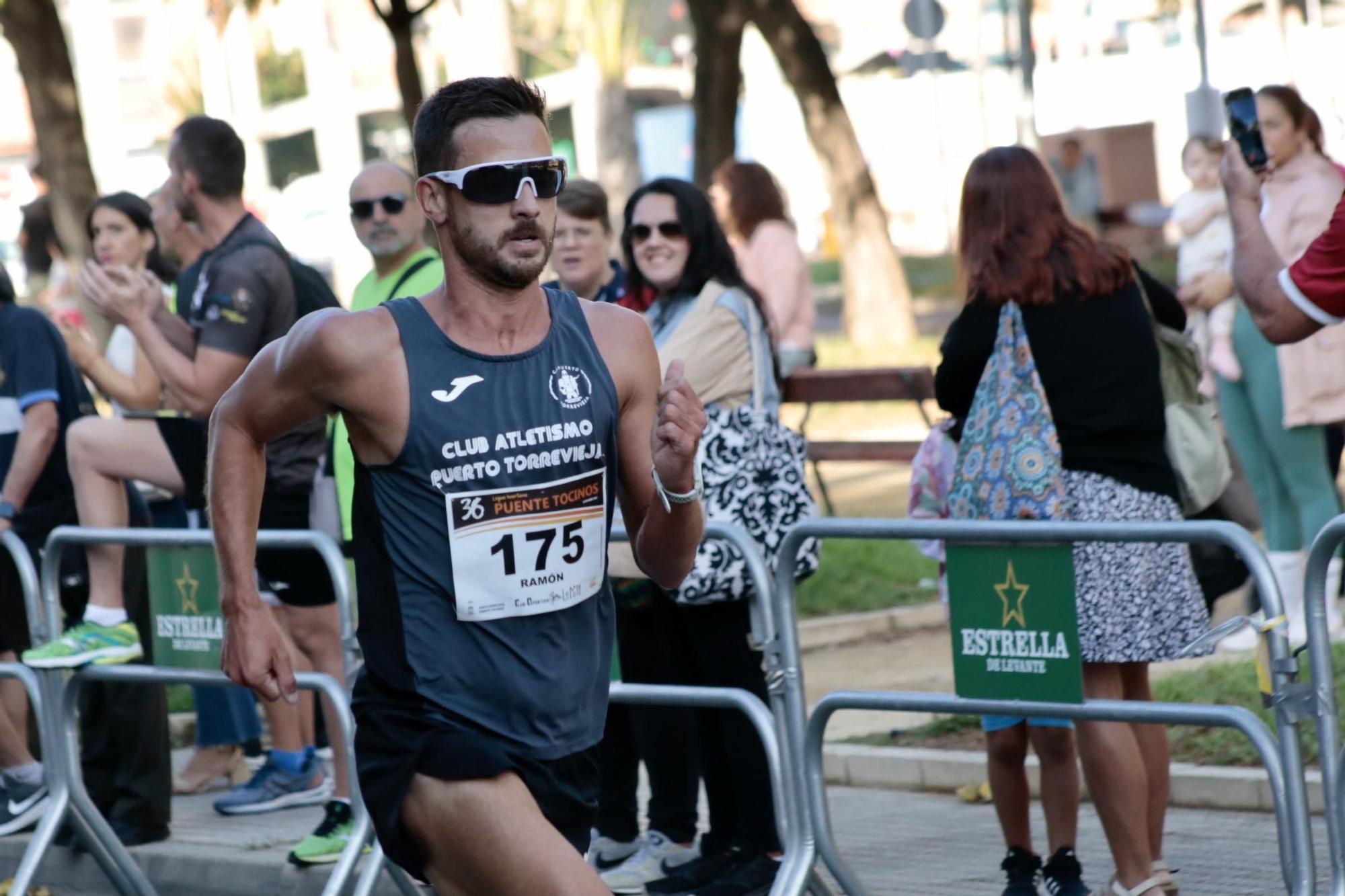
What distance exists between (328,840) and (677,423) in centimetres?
327

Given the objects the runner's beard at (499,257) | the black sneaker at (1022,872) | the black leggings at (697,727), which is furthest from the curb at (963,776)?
the runner's beard at (499,257)

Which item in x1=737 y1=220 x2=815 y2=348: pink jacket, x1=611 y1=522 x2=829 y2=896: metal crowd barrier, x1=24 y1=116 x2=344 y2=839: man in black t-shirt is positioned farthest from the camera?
x1=737 y1=220 x2=815 y2=348: pink jacket

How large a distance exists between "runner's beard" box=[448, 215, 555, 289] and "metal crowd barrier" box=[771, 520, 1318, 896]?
1.37 meters

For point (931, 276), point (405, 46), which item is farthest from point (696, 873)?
point (931, 276)

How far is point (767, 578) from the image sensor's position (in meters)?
5.18

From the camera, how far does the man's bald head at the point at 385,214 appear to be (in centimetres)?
707

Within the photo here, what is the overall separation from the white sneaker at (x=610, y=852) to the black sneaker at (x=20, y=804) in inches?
82.1

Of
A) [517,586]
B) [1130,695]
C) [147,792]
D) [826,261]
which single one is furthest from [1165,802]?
[826,261]

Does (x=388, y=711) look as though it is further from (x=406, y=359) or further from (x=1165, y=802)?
(x=1165, y=802)

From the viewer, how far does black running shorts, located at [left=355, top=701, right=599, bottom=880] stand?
148 inches

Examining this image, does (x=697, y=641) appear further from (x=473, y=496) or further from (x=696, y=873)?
(x=473, y=496)

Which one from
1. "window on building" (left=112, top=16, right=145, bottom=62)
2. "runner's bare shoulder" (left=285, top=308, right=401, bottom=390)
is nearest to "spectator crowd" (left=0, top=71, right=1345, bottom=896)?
"runner's bare shoulder" (left=285, top=308, right=401, bottom=390)

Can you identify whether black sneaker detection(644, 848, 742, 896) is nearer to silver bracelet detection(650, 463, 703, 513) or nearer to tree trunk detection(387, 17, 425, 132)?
silver bracelet detection(650, 463, 703, 513)

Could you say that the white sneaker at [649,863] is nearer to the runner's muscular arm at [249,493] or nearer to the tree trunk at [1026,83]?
the runner's muscular arm at [249,493]
